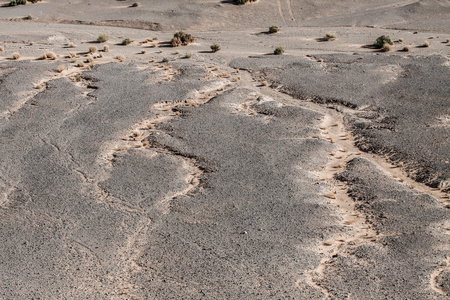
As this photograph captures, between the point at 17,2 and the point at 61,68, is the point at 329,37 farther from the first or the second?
the point at 17,2

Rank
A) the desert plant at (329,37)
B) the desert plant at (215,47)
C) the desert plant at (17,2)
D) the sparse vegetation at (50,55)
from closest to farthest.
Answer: the sparse vegetation at (50,55) < the desert plant at (215,47) < the desert plant at (329,37) < the desert plant at (17,2)

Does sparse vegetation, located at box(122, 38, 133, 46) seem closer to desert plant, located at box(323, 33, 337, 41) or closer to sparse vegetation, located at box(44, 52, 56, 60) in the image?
sparse vegetation, located at box(44, 52, 56, 60)

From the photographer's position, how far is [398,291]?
8.91 metres

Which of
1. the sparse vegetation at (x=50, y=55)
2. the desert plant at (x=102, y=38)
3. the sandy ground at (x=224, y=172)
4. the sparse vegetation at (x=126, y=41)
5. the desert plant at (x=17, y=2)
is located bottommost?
the sandy ground at (x=224, y=172)

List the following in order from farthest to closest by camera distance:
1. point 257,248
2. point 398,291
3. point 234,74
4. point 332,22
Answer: point 332,22, point 234,74, point 257,248, point 398,291

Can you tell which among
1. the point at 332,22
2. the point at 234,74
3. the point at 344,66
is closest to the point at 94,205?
the point at 234,74

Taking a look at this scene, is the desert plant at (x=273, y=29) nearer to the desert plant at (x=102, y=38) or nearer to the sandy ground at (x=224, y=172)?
the sandy ground at (x=224, y=172)

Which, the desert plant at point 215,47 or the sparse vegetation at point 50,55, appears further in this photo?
the desert plant at point 215,47

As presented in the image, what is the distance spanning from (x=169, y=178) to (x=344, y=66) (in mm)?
11271

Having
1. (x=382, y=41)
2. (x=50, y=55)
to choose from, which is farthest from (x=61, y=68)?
(x=382, y=41)

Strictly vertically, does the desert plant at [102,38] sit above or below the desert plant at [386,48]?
above

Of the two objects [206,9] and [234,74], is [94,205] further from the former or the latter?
[206,9]

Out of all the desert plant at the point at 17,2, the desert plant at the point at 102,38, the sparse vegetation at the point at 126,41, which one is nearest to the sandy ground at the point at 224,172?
the sparse vegetation at the point at 126,41

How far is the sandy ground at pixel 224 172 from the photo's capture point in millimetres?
9516
